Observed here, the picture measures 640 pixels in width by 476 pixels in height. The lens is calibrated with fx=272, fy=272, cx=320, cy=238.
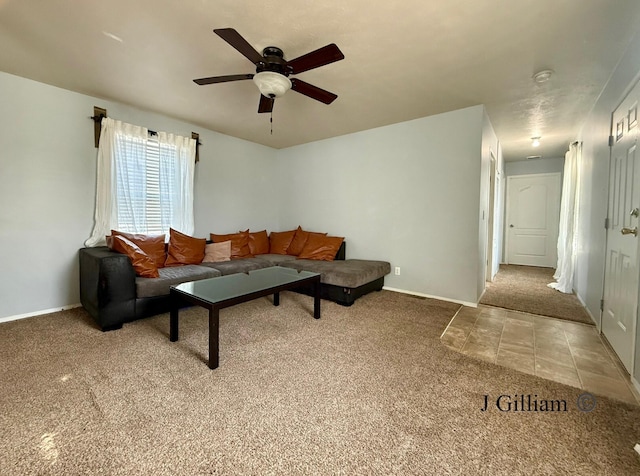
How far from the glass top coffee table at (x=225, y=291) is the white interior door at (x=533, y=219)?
18.6 ft

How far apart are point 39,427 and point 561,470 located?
2.40m

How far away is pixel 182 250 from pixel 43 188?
1.47m

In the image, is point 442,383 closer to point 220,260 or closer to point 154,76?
point 220,260

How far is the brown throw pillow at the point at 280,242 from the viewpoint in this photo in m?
4.68

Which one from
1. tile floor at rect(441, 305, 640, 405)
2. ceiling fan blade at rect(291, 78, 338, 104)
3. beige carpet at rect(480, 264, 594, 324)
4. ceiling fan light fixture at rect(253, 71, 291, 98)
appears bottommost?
tile floor at rect(441, 305, 640, 405)

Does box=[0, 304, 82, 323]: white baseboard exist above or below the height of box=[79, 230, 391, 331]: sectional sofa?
below

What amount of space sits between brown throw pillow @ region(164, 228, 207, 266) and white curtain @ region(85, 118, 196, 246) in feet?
1.09

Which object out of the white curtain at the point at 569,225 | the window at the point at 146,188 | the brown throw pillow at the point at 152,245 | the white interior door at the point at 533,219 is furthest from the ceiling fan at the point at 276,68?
the white interior door at the point at 533,219

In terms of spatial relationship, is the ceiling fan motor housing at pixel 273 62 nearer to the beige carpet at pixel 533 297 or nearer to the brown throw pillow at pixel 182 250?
the brown throw pillow at pixel 182 250

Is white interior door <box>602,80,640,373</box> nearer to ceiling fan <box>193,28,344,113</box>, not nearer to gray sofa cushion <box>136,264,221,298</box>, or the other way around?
ceiling fan <box>193,28,344,113</box>

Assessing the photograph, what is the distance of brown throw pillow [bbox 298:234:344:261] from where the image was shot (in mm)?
4145

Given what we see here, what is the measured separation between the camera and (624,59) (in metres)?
2.20

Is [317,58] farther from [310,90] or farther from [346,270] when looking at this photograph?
[346,270]

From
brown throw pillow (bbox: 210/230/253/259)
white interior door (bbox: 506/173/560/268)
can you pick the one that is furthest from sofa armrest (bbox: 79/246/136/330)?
white interior door (bbox: 506/173/560/268)
